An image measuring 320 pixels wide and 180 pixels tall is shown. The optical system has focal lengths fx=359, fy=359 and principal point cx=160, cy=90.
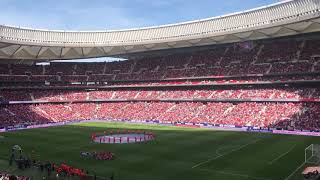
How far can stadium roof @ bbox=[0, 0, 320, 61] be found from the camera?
60375 mm

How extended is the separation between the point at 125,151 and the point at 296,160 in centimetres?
1740

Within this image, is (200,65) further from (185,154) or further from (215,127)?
(185,154)

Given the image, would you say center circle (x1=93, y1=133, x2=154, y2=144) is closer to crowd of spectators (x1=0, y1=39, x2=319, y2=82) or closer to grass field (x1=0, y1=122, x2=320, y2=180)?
grass field (x1=0, y1=122, x2=320, y2=180)

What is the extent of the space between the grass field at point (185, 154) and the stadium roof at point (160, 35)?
21.0m

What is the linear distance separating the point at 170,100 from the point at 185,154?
41.6 m

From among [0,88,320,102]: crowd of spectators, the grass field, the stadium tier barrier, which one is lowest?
the grass field

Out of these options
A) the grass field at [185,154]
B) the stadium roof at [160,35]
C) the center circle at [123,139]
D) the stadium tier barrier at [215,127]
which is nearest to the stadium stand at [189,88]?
the stadium tier barrier at [215,127]

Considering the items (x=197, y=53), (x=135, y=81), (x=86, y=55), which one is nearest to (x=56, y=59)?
(x=86, y=55)

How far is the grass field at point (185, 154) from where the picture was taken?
2920 centimetres

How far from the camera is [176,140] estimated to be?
46.5 meters

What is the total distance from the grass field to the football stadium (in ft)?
0.39

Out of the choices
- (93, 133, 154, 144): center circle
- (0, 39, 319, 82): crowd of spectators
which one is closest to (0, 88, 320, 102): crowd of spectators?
(0, 39, 319, 82): crowd of spectators

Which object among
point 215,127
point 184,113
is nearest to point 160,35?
point 184,113

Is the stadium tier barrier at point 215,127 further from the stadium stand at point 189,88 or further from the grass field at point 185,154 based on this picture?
the grass field at point 185,154
